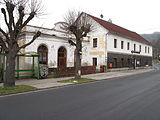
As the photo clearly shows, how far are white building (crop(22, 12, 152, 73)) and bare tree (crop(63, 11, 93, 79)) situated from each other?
3.58 meters

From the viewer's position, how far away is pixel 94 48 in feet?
97.1

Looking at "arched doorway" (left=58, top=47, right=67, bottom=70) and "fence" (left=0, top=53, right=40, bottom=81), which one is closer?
"fence" (left=0, top=53, right=40, bottom=81)

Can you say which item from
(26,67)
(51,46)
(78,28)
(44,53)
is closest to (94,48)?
Answer: (51,46)

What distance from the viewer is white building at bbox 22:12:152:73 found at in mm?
21094

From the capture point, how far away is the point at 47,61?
21.3 meters

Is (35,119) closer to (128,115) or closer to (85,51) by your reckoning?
(128,115)

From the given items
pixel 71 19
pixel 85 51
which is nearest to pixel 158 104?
pixel 71 19

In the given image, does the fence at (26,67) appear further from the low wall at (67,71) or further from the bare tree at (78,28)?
the bare tree at (78,28)

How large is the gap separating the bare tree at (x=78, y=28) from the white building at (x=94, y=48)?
3581mm

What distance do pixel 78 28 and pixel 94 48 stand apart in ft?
40.1

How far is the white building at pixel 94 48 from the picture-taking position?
21094 millimetres

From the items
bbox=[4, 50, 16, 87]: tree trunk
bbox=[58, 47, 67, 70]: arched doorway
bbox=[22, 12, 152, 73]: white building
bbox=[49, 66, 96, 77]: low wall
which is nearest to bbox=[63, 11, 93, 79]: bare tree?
bbox=[49, 66, 96, 77]: low wall

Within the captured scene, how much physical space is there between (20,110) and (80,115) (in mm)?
2402

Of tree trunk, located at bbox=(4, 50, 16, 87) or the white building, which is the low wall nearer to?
the white building
